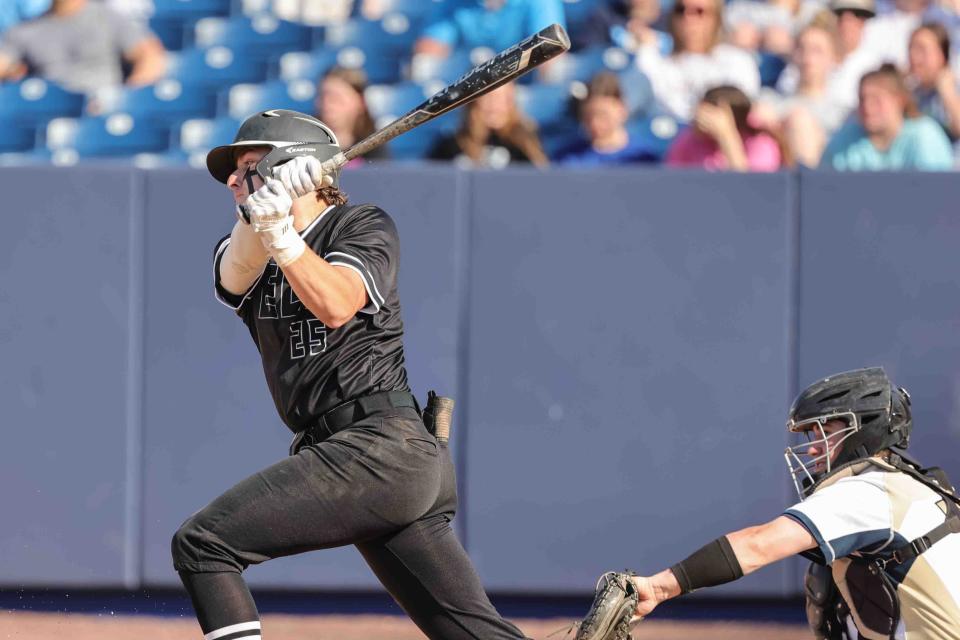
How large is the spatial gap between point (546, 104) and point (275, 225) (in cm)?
469

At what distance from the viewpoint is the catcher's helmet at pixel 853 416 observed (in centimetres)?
350

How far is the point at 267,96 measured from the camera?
7.93m

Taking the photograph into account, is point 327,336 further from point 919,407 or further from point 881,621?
point 919,407

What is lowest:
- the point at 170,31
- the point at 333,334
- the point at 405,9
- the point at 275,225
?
the point at 333,334

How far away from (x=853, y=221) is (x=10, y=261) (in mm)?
3667

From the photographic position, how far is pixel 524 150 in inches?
268

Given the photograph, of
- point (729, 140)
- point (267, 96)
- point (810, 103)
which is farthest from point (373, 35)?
point (810, 103)

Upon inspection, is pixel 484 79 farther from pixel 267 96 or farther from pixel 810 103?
pixel 267 96

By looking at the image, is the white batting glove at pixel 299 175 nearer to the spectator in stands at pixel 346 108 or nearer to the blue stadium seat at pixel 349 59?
the spectator in stands at pixel 346 108

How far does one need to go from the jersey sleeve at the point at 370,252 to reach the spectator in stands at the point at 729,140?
3.57 meters

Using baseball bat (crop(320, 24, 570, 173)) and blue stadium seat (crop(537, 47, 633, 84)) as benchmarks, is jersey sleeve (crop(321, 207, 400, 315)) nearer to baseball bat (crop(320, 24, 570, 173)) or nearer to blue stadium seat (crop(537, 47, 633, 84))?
baseball bat (crop(320, 24, 570, 173))

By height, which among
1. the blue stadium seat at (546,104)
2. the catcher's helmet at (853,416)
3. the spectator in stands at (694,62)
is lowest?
the catcher's helmet at (853,416)

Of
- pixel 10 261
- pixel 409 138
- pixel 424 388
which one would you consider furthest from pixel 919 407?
pixel 10 261

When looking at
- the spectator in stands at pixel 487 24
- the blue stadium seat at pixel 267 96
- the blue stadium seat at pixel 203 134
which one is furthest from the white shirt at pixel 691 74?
the blue stadium seat at pixel 203 134
